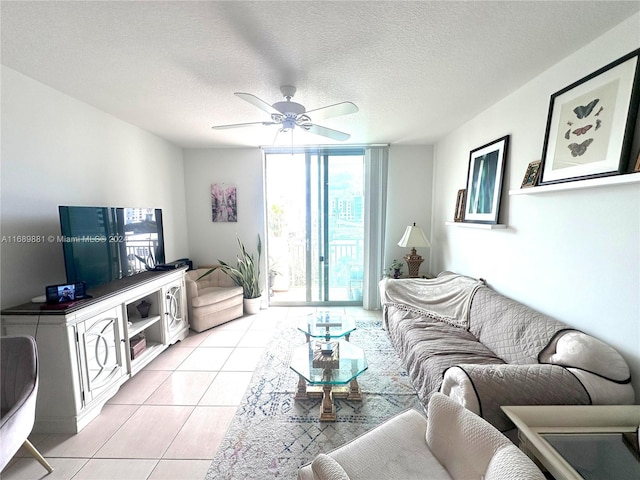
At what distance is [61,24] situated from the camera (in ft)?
4.45

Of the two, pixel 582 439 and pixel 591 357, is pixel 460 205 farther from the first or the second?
pixel 582 439

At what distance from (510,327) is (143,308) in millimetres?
3269

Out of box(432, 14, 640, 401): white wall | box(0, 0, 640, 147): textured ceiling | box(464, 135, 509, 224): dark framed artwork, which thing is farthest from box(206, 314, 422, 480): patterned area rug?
box(0, 0, 640, 147): textured ceiling

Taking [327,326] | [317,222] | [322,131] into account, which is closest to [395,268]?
[317,222]

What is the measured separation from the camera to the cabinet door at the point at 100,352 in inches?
71.2

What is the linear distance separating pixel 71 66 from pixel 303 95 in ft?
5.24

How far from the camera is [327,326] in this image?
254cm

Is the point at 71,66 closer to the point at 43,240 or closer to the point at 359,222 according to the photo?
the point at 43,240

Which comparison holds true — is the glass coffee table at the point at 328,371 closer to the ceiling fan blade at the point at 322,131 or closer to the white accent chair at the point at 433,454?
→ the white accent chair at the point at 433,454

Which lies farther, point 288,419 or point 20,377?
point 288,419

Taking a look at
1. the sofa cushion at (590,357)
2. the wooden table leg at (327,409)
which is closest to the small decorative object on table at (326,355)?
the wooden table leg at (327,409)

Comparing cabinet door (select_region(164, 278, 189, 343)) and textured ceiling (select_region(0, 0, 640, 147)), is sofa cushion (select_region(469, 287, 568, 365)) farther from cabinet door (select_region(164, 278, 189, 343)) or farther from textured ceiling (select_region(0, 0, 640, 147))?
cabinet door (select_region(164, 278, 189, 343))

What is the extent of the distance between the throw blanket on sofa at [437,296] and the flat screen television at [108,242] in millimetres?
2707

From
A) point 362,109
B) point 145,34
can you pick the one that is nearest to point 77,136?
point 145,34
